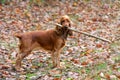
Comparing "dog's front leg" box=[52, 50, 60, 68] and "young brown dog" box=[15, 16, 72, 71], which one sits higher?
"young brown dog" box=[15, 16, 72, 71]

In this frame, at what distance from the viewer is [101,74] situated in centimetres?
720

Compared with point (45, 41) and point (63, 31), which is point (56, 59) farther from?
point (63, 31)

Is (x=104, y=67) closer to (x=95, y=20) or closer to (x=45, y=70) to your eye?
(x=45, y=70)

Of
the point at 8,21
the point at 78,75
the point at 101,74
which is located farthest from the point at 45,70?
the point at 8,21

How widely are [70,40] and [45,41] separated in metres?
3.82

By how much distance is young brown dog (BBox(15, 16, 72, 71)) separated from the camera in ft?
29.8

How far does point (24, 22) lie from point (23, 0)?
399 centimetres

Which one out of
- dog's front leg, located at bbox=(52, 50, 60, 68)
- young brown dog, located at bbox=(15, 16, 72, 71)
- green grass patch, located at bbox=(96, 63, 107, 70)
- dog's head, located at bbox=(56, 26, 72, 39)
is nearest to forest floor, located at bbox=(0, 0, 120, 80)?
green grass patch, located at bbox=(96, 63, 107, 70)

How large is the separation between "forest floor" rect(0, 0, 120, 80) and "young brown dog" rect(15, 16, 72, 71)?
0.37 meters

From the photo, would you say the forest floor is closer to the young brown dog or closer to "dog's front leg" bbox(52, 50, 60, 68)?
"dog's front leg" bbox(52, 50, 60, 68)

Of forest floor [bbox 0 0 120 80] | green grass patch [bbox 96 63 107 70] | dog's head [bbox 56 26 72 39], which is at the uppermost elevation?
dog's head [bbox 56 26 72 39]

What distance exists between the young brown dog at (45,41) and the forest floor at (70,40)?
1.23ft

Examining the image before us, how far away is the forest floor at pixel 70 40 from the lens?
823 cm

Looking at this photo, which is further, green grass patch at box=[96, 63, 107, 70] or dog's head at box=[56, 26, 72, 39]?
dog's head at box=[56, 26, 72, 39]
